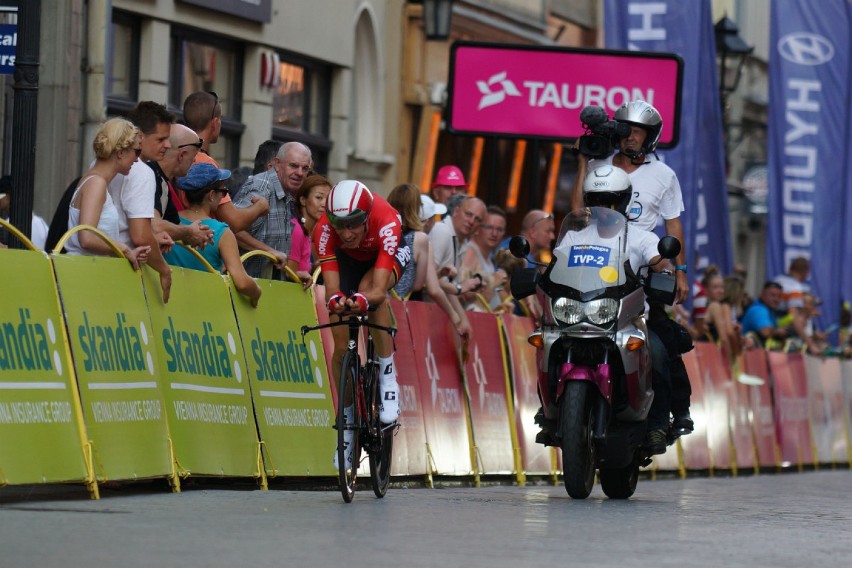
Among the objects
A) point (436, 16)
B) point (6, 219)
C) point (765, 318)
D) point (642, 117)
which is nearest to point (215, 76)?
point (436, 16)

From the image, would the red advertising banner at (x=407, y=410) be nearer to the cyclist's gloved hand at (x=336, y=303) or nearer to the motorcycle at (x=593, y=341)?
the motorcycle at (x=593, y=341)

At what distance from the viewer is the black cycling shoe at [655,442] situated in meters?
11.8

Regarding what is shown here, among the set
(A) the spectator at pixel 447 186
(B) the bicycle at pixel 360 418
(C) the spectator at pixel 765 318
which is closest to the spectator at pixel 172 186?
(B) the bicycle at pixel 360 418

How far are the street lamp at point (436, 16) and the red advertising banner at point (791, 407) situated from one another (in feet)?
16.9

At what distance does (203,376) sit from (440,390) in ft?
11.1

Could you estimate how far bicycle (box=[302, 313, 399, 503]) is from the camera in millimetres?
10484

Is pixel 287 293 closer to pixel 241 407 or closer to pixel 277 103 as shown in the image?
pixel 241 407

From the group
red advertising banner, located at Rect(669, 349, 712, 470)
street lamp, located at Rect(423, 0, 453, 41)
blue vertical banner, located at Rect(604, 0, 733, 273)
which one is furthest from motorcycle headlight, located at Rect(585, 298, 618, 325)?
street lamp, located at Rect(423, 0, 453, 41)

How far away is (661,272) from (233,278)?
92.3 inches

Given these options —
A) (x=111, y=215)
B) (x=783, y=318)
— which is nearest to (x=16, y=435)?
(x=111, y=215)

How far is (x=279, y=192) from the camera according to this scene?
13.1 metres

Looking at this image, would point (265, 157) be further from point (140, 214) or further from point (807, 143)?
point (807, 143)

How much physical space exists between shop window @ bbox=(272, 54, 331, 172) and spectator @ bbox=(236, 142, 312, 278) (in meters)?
9.23

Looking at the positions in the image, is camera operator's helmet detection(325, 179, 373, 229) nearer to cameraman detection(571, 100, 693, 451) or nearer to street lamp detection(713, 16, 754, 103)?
cameraman detection(571, 100, 693, 451)
